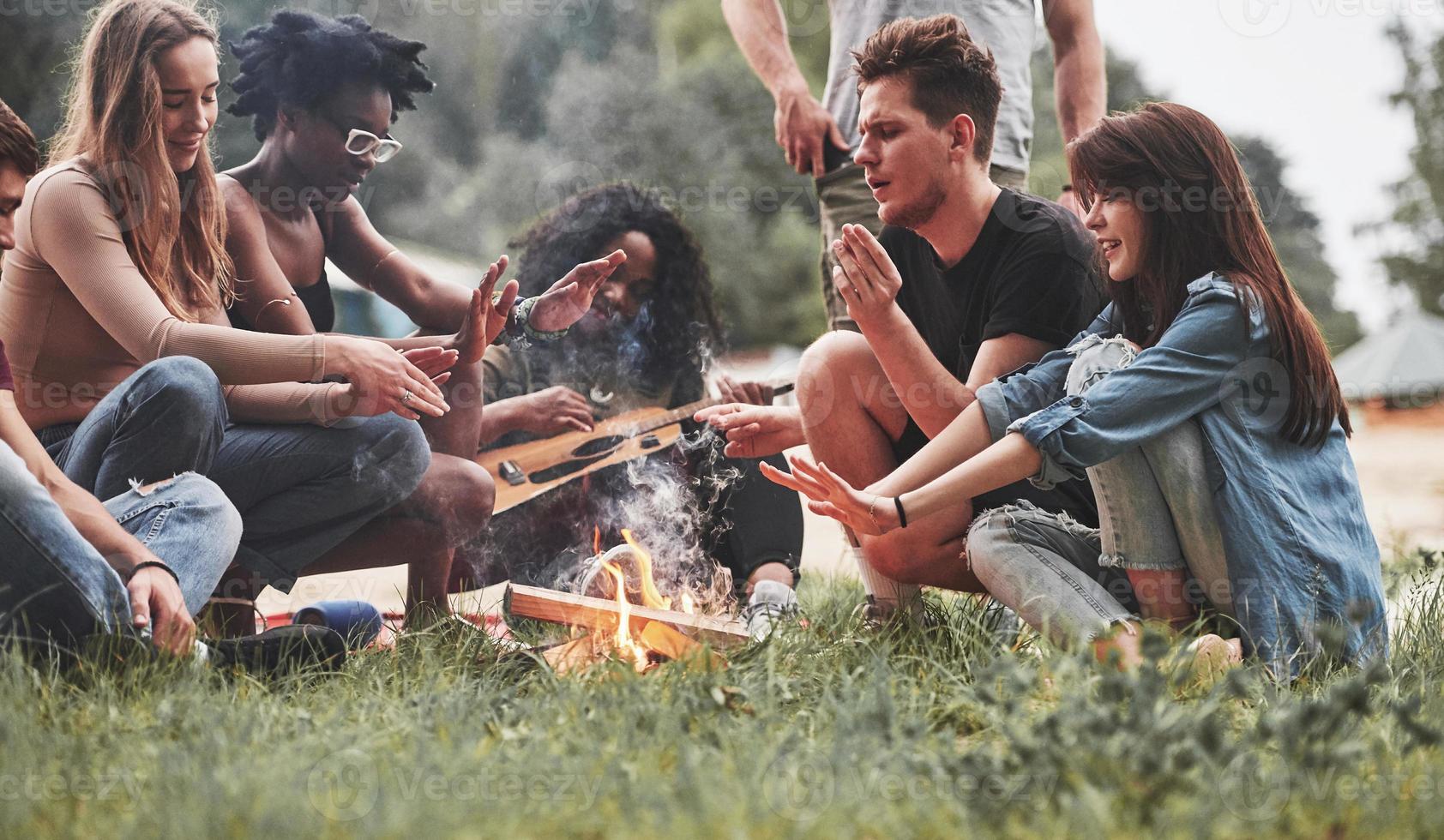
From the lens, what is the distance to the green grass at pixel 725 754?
1821 millimetres

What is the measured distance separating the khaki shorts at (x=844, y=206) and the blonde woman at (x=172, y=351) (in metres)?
1.23

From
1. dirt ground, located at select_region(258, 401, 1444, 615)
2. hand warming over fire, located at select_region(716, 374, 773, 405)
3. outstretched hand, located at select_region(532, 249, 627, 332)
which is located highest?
outstretched hand, located at select_region(532, 249, 627, 332)

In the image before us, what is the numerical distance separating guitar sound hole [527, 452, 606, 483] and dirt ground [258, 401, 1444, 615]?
352mm

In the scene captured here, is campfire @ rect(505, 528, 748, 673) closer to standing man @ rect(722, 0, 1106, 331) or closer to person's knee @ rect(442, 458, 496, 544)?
person's knee @ rect(442, 458, 496, 544)

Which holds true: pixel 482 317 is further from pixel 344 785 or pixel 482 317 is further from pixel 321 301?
pixel 344 785

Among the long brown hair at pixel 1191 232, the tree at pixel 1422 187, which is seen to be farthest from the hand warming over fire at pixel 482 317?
the tree at pixel 1422 187

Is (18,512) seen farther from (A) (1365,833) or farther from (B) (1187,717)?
(A) (1365,833)

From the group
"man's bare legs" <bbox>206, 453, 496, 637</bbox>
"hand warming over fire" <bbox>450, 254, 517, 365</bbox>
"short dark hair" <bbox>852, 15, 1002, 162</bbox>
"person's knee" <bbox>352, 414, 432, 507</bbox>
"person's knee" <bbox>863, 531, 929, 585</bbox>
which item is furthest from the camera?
"hand warming over fire" <bbox>450, 254, 517, 365</bbox>

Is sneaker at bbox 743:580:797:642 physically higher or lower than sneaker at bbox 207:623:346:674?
lower

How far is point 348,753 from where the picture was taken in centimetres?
210

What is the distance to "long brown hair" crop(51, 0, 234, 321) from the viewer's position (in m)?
3.21

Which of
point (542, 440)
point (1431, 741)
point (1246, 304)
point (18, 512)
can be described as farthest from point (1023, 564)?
point (18, 512)

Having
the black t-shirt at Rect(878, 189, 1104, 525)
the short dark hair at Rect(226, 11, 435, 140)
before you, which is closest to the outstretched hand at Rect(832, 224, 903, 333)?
the black t-shirt at Rect(878, 189, 1104, 525)

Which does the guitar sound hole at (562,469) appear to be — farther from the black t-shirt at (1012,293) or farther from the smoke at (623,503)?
the black t-shirt at (1012,293)
